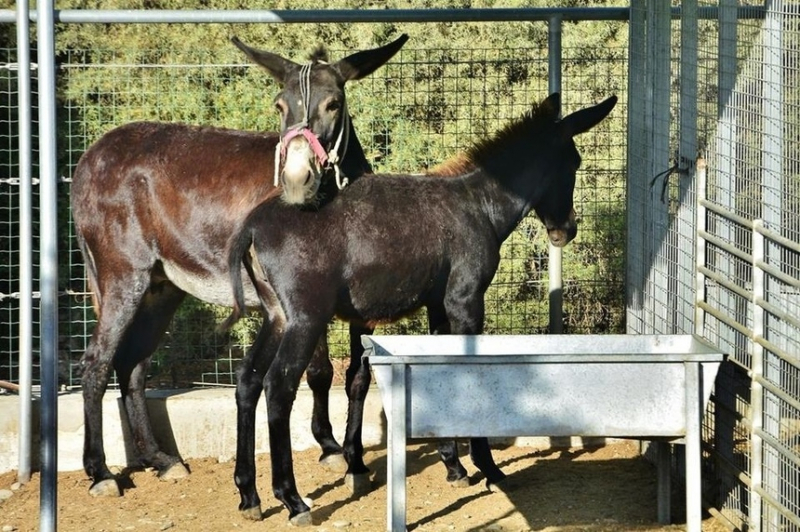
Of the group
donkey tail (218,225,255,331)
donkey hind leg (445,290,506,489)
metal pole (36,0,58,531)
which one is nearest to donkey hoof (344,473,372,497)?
donkey hind leg (445,290,506,489)

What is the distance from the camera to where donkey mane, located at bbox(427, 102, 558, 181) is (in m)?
7.45

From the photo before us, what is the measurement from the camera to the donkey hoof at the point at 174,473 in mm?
7758

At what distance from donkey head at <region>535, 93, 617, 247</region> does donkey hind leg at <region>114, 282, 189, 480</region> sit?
7.70 feet

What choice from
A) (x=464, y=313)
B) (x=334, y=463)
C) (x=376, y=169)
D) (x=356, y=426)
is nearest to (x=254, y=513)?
(x=356, y=426)

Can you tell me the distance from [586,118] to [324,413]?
2.35 meters

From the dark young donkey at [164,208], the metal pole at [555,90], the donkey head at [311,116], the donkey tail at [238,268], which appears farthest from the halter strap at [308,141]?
the metal pole at [555,90]

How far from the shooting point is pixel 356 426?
745 cm

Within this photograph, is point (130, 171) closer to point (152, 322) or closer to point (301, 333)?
point (152, 322)

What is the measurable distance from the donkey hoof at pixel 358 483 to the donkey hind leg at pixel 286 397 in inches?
23.5

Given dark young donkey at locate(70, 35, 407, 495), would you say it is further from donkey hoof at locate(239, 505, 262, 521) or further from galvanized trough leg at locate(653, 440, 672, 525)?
galvanized trough leg at locate(653, 440, 672, 525)

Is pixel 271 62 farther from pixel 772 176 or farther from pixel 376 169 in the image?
pixel 772 176

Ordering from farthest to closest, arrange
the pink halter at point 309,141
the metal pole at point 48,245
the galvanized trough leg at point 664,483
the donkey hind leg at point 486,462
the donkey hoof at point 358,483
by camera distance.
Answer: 1. the donkey hoof at point 358,483
2. the donkey hind leg at point 486,462
3. the pink halter at point 309,141
4. the galvanized trough leg at point 664,483
5. the metal pole at point 48,245

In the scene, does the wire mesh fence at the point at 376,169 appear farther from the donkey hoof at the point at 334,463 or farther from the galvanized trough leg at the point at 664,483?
the galvanized trough leg at the point at 664,483

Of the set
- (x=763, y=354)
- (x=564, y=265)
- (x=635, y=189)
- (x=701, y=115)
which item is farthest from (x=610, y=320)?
(x=763, y=354)
